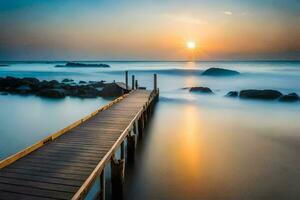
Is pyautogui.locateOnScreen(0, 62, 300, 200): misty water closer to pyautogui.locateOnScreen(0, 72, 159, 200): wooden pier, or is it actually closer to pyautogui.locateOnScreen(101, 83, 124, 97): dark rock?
pyautogui.locateOnScreen(0, 72, 159, 200): wooden pier

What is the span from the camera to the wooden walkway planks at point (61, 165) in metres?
4.72

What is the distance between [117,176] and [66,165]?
1500mm

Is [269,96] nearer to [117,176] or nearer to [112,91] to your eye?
[112,91]

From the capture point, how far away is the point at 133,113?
39.6 feet

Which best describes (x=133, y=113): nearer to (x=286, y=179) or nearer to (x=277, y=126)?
(x=286, y=179)

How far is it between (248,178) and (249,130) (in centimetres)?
714

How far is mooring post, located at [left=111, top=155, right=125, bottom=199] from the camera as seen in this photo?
22.5 feet

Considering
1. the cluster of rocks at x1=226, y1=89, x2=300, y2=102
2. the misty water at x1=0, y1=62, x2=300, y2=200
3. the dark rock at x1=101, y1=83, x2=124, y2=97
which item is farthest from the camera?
the dark rock at x1=101, y1=83, x2=124, y2=97

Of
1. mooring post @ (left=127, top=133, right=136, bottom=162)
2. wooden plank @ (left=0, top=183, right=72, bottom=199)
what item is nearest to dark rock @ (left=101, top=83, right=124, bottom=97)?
mooring post @ (left=127, top=133, right=136, bottom=162)

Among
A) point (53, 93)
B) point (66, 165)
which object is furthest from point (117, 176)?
point (53, 93)

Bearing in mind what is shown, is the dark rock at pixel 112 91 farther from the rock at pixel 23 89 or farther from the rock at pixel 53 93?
the rock at pixel 23 89

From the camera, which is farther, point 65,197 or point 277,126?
point 277,126

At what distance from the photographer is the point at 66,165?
5.87 metres

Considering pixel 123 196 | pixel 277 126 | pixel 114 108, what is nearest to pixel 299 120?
pixel 277 126
